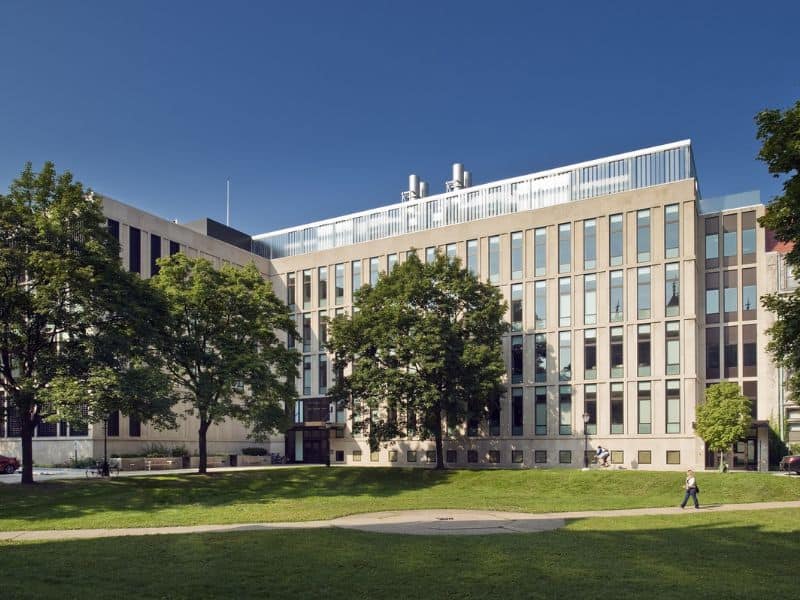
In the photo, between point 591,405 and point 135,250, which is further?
point 135,250

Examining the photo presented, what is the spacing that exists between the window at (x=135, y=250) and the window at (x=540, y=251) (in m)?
33.1

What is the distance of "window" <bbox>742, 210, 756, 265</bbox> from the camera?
5944cm

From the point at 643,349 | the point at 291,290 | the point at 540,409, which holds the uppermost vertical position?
the point at 291,290

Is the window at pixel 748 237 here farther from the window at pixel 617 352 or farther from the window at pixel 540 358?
the window at pixel 540 358

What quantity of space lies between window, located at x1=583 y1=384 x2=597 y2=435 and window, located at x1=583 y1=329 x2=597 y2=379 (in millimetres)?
979

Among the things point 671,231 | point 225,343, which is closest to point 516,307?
point 671,231

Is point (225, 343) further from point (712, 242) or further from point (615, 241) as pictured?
point (712, 242)

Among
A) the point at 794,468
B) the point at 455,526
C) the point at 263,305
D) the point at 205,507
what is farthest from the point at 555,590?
the point at 794,468

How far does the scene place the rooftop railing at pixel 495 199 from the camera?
59.7 metres

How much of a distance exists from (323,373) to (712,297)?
35.9 m

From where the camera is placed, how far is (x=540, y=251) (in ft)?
206

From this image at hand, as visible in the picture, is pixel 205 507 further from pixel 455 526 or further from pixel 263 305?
pixel 263 305

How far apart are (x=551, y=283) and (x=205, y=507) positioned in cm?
3740

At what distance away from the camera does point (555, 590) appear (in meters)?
13.8
